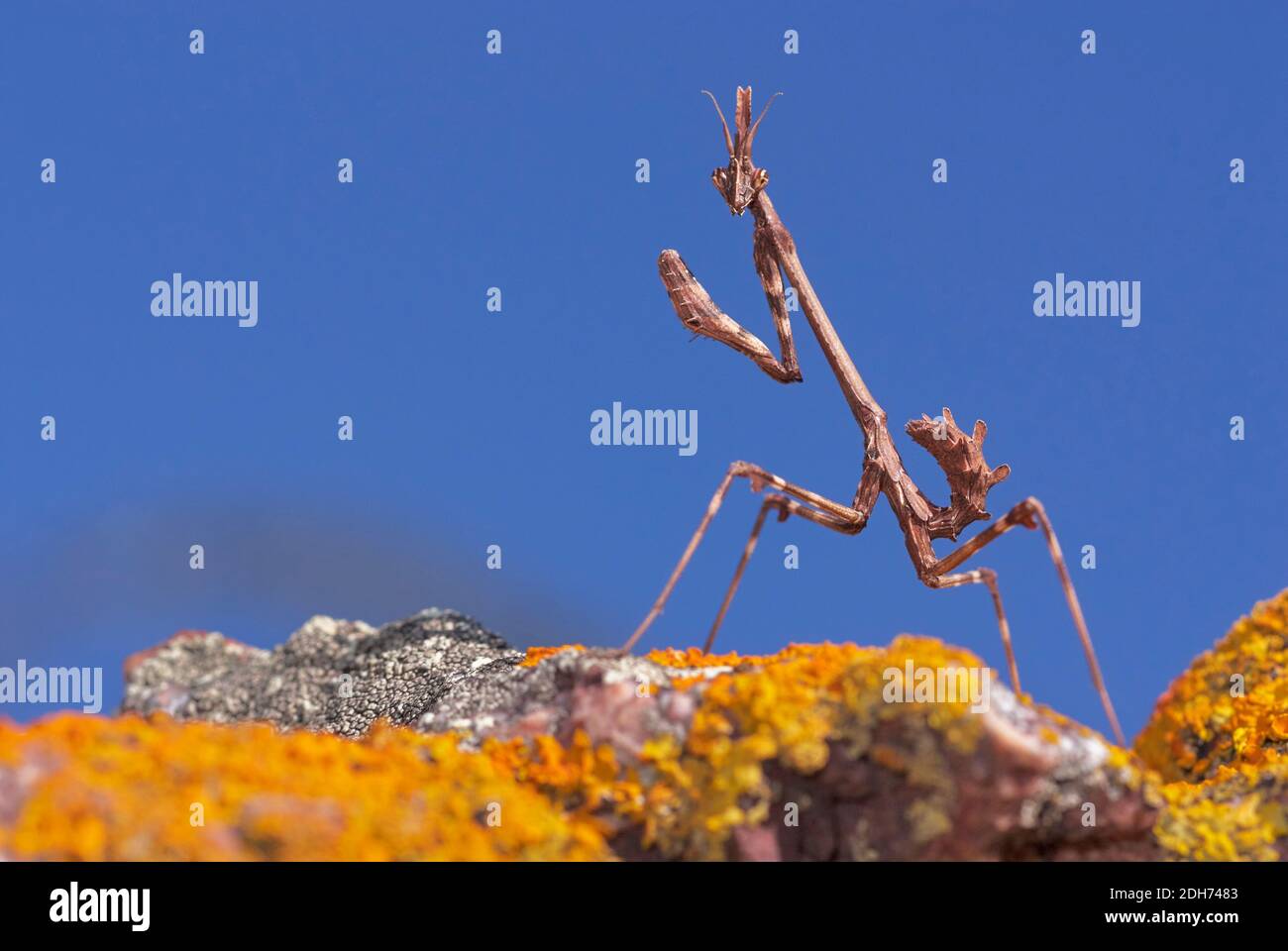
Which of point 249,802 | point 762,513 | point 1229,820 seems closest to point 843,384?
point 762,513

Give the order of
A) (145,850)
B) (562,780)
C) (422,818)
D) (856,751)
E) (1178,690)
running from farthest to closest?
(1178,690) < (562,780) < (856,751) < (422,818) < (145,850)

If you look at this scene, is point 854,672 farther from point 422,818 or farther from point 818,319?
point 818,319

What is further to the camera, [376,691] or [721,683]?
[376,691]

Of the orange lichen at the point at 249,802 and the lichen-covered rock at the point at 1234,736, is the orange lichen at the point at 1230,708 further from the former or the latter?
the orange lichen at the point at 249,802

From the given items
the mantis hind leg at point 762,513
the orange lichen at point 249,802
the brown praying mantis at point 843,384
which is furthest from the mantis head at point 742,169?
the orange lichen at point 249,802

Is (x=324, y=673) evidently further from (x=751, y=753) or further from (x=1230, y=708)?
(x=1230, y=708)

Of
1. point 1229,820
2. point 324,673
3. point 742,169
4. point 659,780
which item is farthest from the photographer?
point 324,673
